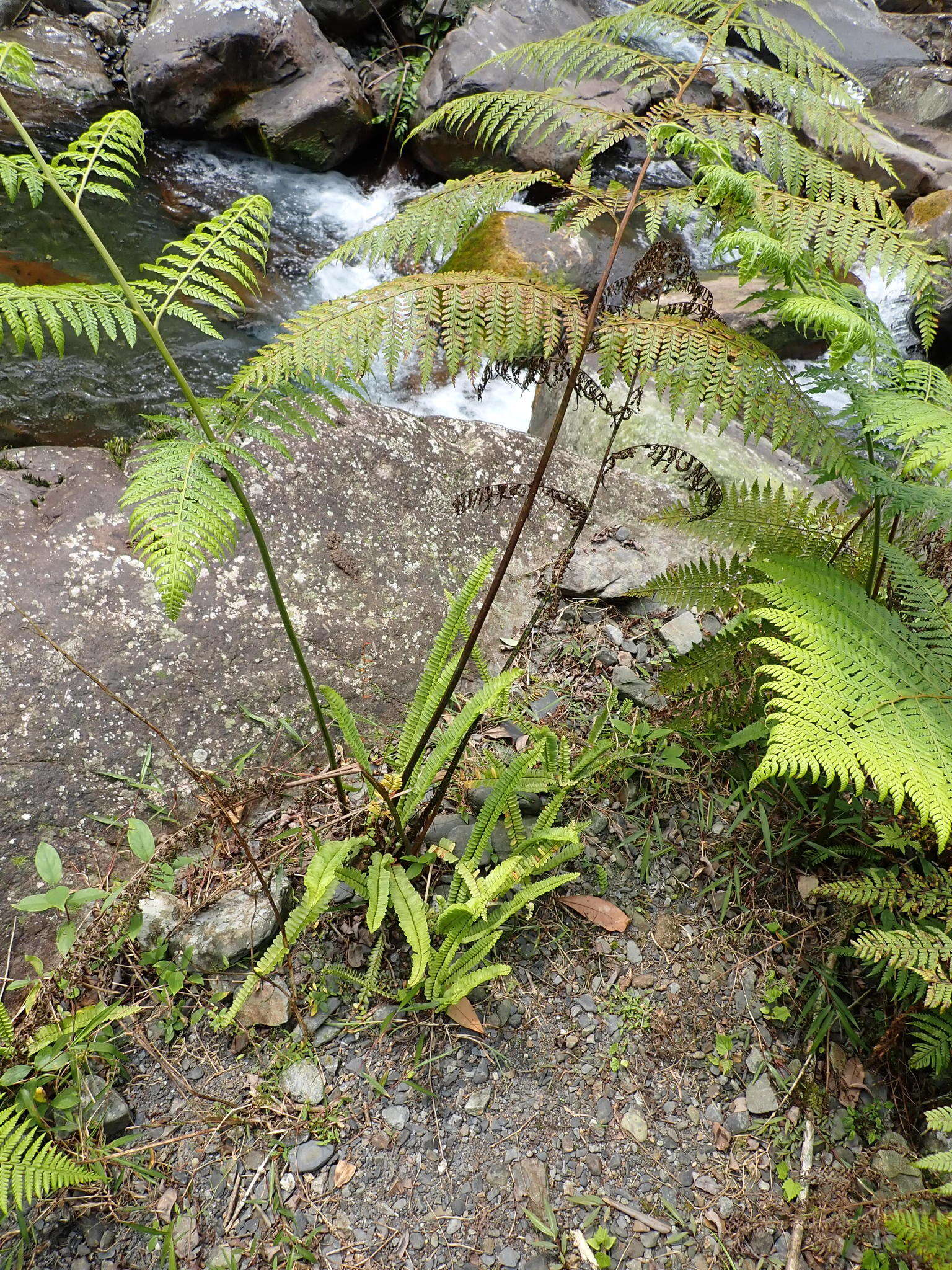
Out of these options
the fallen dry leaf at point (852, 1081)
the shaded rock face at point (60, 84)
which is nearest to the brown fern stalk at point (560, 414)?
the fallen dry leaf at point (852, 1081)

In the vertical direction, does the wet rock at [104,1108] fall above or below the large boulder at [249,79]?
below

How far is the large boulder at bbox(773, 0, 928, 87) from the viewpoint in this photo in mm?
10562

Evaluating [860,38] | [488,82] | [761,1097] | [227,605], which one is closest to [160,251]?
[488,82]

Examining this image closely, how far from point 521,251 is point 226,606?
3733 millimetres

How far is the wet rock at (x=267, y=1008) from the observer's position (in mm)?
1937

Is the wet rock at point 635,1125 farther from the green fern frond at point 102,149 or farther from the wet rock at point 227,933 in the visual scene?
the green fern frond at point 102,149

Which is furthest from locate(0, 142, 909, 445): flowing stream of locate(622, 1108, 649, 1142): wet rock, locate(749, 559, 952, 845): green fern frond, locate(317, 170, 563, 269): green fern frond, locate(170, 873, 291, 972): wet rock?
locate(622, 1108, 649, 1142): wet rock

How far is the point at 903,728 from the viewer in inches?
67.3

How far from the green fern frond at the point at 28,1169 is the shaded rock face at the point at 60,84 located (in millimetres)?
6905

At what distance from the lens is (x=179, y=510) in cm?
131

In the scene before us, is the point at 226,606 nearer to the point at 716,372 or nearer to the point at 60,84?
the point at 716,372

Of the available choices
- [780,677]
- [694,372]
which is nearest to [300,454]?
[694,372]

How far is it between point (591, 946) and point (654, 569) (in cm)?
159

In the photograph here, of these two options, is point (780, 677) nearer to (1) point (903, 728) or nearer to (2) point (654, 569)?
(1) point (903, 728)
